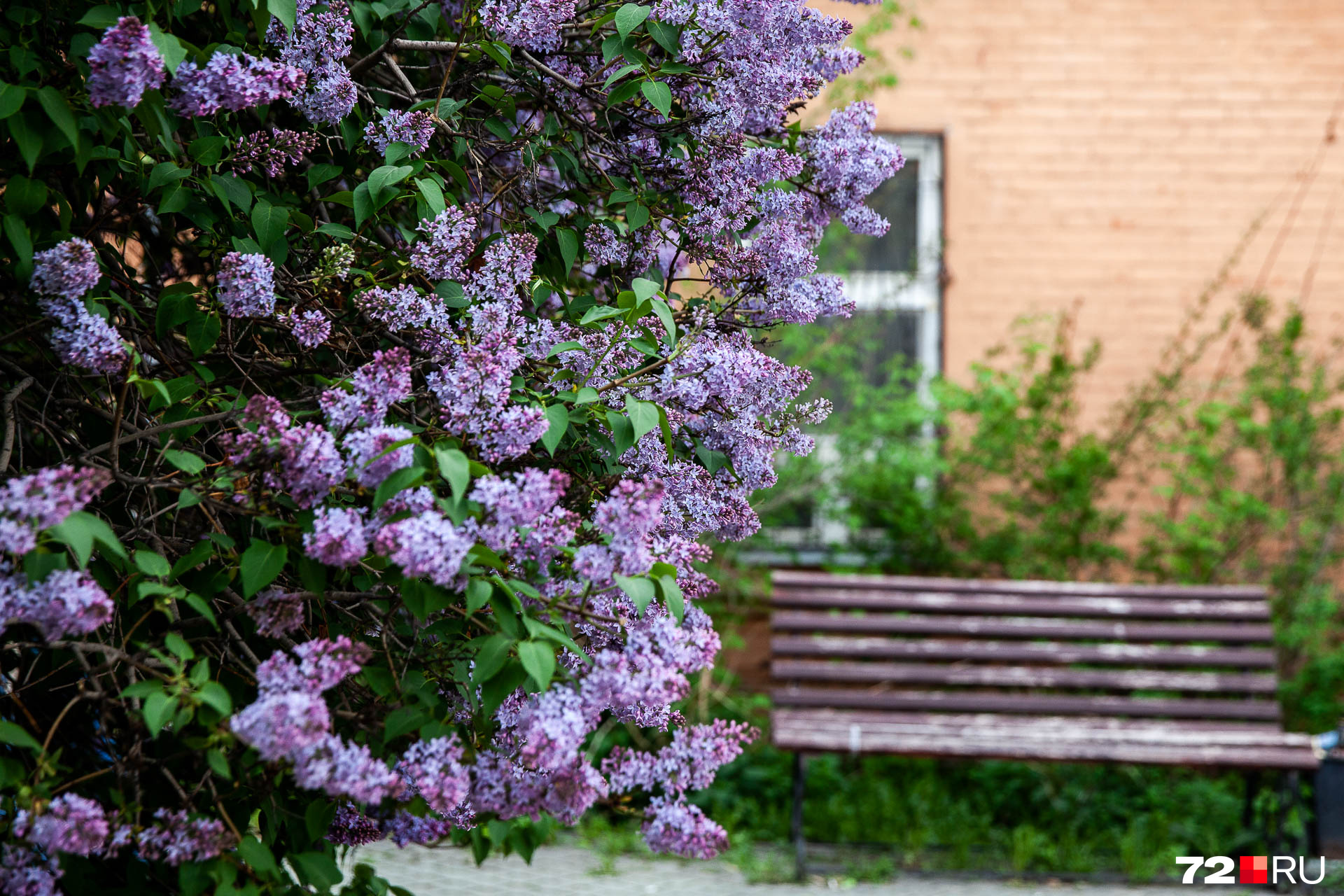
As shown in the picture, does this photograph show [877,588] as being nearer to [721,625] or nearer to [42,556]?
[721,625]

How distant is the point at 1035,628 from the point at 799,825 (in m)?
1.49

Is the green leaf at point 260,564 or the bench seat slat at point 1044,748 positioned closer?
the green leaf at point 260,564

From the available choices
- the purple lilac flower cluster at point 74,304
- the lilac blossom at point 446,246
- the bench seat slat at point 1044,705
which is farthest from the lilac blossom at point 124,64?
the bench seat slat at point 1044,705

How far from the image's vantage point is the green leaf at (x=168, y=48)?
1495 millimetres

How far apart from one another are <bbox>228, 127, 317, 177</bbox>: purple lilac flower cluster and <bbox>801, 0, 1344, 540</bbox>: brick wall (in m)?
5.09

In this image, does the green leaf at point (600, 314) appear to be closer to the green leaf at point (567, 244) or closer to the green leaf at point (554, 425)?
the green leaf at point (554, 425)

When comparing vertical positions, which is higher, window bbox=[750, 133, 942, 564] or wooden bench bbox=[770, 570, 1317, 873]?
window bbox=[750, 133, 942, 564]

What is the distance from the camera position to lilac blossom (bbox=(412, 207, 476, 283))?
1769mm

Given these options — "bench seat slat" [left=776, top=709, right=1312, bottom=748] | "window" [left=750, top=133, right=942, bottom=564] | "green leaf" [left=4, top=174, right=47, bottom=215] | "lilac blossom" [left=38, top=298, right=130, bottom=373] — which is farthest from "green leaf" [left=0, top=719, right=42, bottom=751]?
"window" [left=750, top=133, right=942, bottom=564]

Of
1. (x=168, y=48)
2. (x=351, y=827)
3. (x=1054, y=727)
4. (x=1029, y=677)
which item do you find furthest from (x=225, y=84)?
(x=1029, y=677)

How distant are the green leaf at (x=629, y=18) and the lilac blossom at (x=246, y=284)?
657 millimetres

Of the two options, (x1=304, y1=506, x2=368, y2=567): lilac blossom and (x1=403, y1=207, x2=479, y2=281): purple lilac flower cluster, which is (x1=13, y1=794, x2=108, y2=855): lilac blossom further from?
(x1=403, y1=207, x2=479, y2=281): purple lilac flower cluster

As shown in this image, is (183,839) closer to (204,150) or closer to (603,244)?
(204,150)

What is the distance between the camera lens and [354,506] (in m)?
1.66
